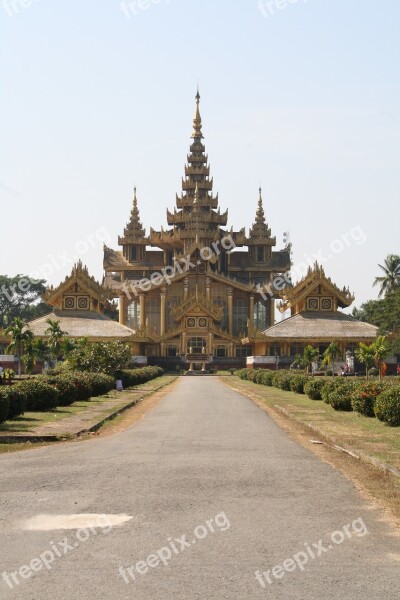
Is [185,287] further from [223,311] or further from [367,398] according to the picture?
[367,398]

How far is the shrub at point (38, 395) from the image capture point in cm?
2678

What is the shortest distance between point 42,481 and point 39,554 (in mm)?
4493

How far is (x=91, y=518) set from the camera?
929 cm

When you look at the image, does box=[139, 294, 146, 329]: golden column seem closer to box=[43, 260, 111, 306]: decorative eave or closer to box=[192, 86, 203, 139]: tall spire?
box=[43, 260, 111, 306]: decorative eave

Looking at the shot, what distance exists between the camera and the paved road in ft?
22.6

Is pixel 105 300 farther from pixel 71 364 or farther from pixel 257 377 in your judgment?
pixel 71 364

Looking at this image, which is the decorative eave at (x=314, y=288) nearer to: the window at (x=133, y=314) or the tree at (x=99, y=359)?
the window at (x=133, y=314)

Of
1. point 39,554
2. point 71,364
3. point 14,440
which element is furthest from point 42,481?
point 71,364

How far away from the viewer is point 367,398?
25125 mm

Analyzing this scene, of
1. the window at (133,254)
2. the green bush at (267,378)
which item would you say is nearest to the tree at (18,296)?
the window at (133,254)

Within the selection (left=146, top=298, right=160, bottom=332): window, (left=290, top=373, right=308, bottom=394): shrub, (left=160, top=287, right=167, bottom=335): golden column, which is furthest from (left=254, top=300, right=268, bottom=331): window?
(left=290, top=373, right=308, bottom=394): shrub

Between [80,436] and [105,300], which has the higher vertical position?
[105,300]

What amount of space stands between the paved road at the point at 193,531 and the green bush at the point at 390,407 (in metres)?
6.24

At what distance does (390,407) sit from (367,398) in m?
3.40
